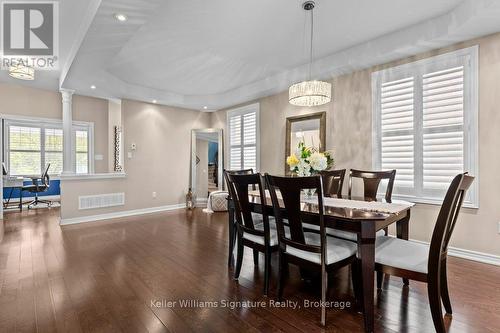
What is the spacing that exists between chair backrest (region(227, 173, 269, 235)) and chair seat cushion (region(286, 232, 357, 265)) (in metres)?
0.35

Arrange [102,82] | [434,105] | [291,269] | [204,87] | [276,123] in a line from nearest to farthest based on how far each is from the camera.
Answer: [291,269] → [434,105] → [102,82] → [276,123] → [204,87]

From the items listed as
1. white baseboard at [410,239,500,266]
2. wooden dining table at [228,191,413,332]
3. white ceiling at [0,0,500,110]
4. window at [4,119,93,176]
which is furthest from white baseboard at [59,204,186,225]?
white baseboard at [410,239,500,266]

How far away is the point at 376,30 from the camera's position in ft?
11.1

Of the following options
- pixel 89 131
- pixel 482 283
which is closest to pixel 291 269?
pixel 482 283

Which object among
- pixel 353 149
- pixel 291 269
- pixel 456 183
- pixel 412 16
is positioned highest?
pixel 412 16

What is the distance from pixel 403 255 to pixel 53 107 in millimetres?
8050

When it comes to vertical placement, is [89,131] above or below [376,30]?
below

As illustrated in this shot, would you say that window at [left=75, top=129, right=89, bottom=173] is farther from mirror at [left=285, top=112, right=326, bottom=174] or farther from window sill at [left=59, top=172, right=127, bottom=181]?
mirror at [left=285, top=112, right=326, bottom=174]

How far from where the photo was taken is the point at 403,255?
1851 millimetres

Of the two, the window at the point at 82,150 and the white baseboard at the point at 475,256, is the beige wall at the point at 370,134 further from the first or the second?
the window at the point at 82,150

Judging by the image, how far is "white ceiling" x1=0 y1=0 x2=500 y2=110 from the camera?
2.77 metres

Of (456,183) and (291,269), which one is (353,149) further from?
(456,183)

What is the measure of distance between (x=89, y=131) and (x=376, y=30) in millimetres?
7215

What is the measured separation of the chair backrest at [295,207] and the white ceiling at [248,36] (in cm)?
207
